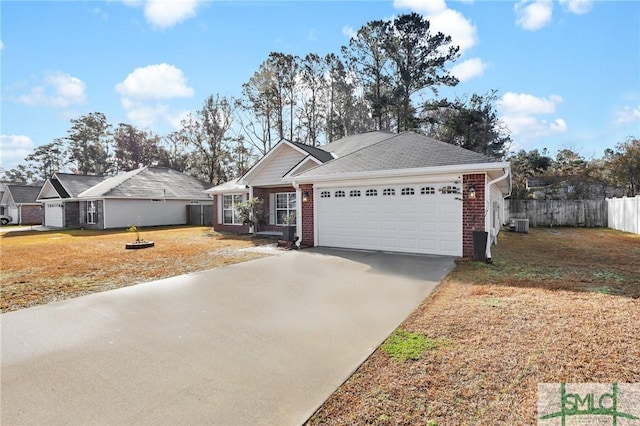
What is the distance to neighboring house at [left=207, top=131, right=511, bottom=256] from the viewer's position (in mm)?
9234

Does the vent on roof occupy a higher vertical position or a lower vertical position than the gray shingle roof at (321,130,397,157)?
lower

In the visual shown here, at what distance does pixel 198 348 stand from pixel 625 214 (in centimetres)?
2133

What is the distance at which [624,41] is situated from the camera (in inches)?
478

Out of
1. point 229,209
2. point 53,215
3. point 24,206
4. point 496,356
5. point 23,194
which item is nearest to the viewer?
point 496,356

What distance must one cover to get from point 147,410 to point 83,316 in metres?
3.28

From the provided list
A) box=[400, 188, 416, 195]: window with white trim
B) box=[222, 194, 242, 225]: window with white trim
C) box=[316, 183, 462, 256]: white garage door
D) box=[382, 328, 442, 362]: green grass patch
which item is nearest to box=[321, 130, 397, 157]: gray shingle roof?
box=[316, 183, 462, 256]: white garage door

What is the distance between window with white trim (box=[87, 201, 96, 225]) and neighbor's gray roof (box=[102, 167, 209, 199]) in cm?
239

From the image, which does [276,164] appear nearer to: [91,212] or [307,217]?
[307,217]

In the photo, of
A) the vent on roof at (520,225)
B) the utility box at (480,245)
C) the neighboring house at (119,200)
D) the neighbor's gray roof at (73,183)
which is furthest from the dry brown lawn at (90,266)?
the vent on roof at (520,225)

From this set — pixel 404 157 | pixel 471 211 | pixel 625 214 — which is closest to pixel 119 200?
pixel 404 157

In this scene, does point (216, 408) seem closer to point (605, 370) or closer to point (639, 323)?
point (605, 370)

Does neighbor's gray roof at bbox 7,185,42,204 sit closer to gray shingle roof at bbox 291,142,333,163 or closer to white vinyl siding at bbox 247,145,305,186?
white vinyl siding at bbox 247,145,305,186

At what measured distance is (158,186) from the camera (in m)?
26.1

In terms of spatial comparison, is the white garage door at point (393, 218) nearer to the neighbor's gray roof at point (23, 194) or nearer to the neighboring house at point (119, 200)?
the neighboring house at point (119, 200)
